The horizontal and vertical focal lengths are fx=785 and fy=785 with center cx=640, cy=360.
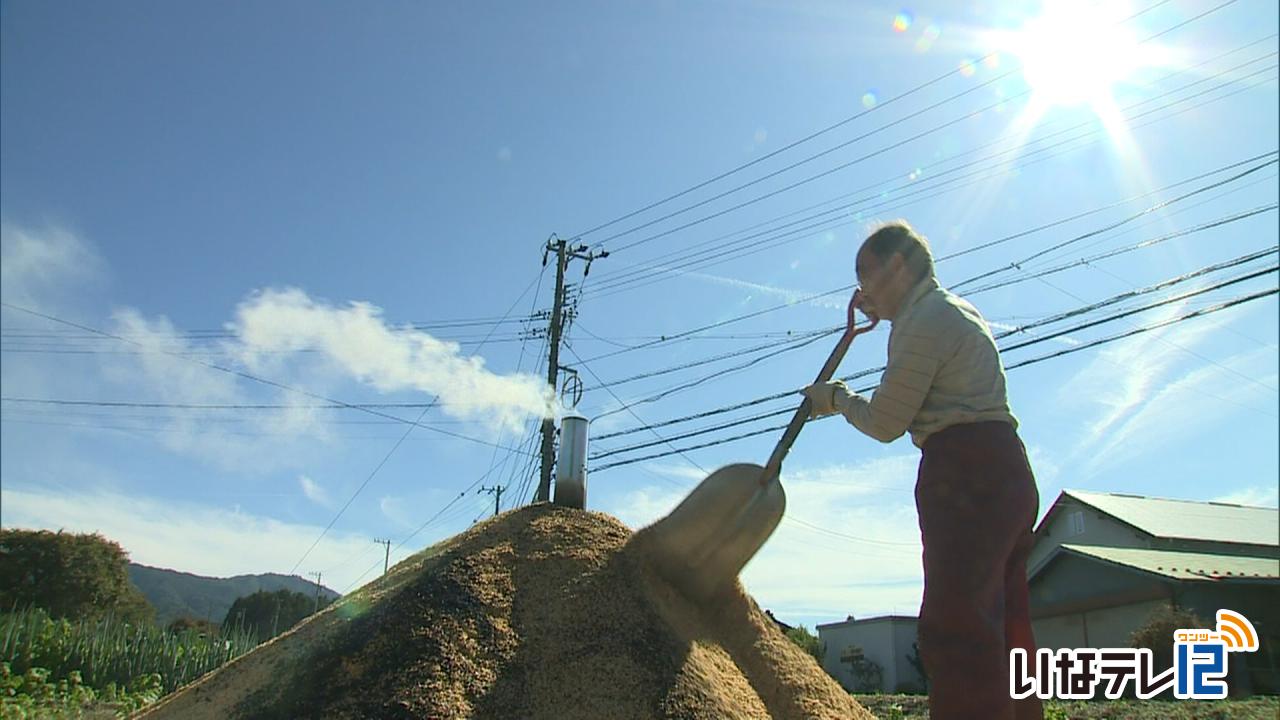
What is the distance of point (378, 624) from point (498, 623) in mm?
534

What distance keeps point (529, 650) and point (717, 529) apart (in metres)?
0.99

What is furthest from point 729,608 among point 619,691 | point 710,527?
point 619,691

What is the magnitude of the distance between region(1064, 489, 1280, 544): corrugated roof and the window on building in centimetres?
43

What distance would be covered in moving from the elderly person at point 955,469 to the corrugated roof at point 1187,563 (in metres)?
8.66

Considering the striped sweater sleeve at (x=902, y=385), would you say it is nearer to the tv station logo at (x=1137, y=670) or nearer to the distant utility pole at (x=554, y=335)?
the tv station logo at (x=1137, y=670)

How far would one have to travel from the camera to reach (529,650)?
3.24m

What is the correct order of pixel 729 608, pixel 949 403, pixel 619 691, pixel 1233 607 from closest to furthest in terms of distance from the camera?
1. pixel 949 403
2. pixel 619 691
3. pixel 729 608
4. pixel 1233 607

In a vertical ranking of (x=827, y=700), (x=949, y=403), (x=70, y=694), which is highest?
(x=949, y=403)

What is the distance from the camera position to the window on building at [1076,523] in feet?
55.4

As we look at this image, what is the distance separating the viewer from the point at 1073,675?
2.23 metres

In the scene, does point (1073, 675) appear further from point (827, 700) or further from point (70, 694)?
point (70, 694)

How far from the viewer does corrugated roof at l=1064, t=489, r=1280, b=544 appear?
12516 mm

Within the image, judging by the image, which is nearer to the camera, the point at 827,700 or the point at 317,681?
the point at 317,681

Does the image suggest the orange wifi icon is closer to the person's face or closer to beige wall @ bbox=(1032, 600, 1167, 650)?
the person's face
